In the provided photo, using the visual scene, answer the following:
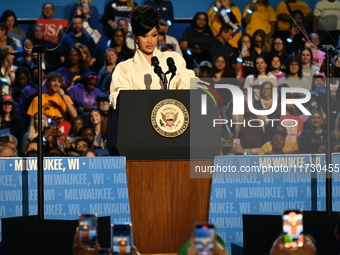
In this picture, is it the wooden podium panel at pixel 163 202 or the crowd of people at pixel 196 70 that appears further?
the crowd of people at pixel 196 70

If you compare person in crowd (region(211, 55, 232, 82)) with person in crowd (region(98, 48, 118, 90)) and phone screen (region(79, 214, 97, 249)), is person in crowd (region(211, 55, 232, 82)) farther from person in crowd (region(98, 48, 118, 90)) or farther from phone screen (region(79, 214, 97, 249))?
phone screen (region(79, 214, 97, 249))

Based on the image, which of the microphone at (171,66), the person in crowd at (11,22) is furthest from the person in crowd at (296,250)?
the person in crowd at (11,22)

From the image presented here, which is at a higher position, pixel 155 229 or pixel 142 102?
pixel 142 102

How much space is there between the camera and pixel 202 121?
3342 mm

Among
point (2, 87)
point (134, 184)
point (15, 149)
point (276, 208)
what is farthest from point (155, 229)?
point (2, 87)

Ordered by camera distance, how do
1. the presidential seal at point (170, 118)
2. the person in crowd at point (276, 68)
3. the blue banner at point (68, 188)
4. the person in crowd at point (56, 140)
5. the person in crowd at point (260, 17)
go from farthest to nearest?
1. the person in crowd at point (260, 17)
2. the person in crowd at point (276, 68)
3. the person in crowd at point (56, 140)
4. the blue banner at point (68, 188)
5. the presidential seal at point (170, 118)

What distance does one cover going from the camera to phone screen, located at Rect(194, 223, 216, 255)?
1.86 meters

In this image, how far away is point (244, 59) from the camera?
6.75 meters

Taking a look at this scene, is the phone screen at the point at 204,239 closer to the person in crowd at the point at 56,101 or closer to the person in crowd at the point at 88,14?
the person in crowd at the point at 56,101

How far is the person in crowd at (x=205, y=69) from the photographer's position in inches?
263

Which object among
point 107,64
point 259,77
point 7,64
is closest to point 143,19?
point 107,64

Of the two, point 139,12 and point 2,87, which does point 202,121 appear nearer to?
point 139,12

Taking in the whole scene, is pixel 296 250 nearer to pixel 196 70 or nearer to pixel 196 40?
pixel 196 70

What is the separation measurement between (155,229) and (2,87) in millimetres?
3312
